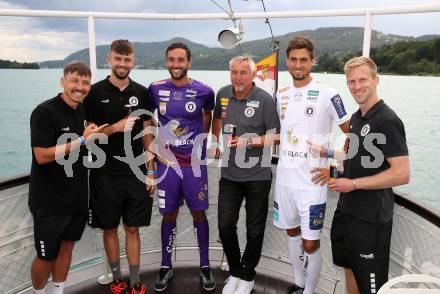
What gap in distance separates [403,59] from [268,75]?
1637 millimetres

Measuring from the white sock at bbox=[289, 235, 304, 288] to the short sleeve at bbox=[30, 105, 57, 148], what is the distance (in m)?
1.87

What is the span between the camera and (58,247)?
2395 millimetres

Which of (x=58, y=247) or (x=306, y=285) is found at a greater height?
(x=58, y=247)

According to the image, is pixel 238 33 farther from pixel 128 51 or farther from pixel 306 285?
pixel 306 285

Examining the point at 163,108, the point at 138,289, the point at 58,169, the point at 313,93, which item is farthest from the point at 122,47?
the point at 138,289

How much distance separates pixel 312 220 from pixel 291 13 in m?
1.58

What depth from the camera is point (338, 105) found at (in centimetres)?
242

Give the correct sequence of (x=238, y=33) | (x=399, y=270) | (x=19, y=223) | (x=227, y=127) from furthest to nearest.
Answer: (x=238, y=33) < (x=227, y=127) < (x=19, y=223) < (x=399, y=270)

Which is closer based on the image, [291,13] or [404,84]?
[291,13]

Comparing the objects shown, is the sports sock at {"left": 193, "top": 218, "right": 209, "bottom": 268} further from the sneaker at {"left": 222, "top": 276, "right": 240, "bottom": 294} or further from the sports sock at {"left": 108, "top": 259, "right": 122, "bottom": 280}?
the sports sock at {"left": 108, "top": 259, "right": 122, "bottom": 280}

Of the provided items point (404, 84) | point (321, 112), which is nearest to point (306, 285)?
point (321, 112)

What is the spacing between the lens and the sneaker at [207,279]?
311 cm

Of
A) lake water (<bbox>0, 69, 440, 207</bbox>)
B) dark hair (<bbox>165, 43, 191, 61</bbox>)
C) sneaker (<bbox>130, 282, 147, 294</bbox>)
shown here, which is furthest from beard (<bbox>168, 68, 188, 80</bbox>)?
lake water (<bbox>0, 69, 440, 207</bbox>)

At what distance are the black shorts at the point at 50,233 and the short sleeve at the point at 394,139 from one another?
6.49 feet
